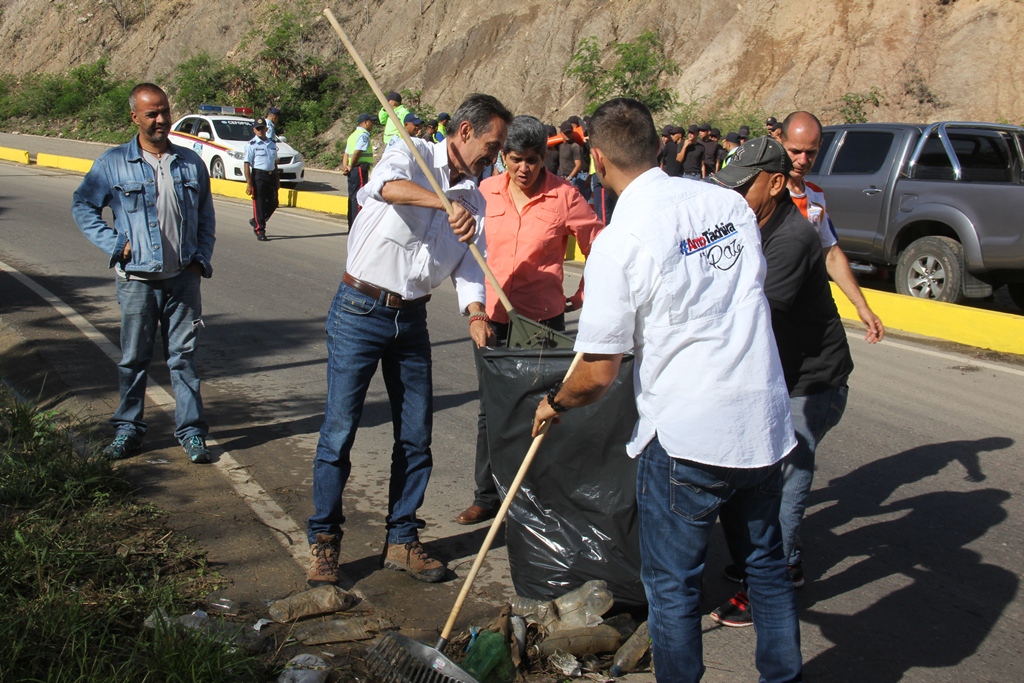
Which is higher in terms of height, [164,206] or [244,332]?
[164,206]

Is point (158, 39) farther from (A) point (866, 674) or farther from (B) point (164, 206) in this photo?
(A) point (866, 674)

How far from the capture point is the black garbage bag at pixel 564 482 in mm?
3625

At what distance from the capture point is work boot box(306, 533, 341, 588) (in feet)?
12.8

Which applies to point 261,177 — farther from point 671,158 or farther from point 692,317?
point 692,317

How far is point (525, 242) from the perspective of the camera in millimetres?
4793

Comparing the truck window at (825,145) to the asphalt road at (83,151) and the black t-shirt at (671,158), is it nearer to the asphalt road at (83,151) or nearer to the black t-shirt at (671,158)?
the black t-shirt at (671,158)

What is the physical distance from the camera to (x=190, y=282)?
540 centimetres

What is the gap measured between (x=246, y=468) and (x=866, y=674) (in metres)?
3.35

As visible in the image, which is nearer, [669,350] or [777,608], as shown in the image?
[669,350]

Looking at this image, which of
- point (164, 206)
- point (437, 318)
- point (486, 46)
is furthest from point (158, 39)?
point (164, 206)

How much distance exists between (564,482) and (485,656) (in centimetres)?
78

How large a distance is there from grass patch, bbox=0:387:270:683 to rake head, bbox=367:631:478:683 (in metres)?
0.38

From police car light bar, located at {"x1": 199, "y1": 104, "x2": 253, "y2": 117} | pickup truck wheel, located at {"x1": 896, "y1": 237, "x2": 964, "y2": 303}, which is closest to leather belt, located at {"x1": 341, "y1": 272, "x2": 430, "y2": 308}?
pickup truck wheel, located at {"x1": 896, "y1": 237, "x2": 964, "y2": 303}

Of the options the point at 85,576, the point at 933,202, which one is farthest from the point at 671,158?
the point at 85,576
